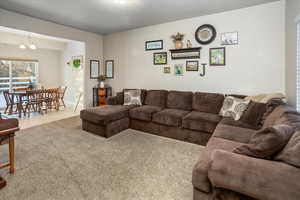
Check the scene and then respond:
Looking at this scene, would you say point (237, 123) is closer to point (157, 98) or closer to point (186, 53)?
point (157, 98)

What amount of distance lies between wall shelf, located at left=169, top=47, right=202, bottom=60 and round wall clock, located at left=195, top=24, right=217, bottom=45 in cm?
21

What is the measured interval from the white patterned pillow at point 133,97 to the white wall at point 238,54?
0.57m

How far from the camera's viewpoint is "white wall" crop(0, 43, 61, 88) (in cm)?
619

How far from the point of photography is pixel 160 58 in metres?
4.50

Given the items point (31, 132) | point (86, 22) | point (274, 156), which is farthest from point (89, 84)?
point (274, 156)

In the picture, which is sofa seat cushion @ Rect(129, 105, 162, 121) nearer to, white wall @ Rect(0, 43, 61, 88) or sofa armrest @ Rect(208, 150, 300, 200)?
sofa armrest @ Rect(208, 150, 300, 200)

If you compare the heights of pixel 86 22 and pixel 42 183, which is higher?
pixel 86 22

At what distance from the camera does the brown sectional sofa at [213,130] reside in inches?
44.0

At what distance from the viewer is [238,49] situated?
11.5ft

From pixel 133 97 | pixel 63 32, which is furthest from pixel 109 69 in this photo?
pixel 133 97

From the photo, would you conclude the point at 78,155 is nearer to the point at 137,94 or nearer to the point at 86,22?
the point at 137,94

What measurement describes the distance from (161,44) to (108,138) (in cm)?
280

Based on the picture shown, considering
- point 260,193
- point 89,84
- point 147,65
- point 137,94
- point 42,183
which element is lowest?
point 42,183

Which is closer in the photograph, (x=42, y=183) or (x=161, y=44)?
(x=42, y=183)
